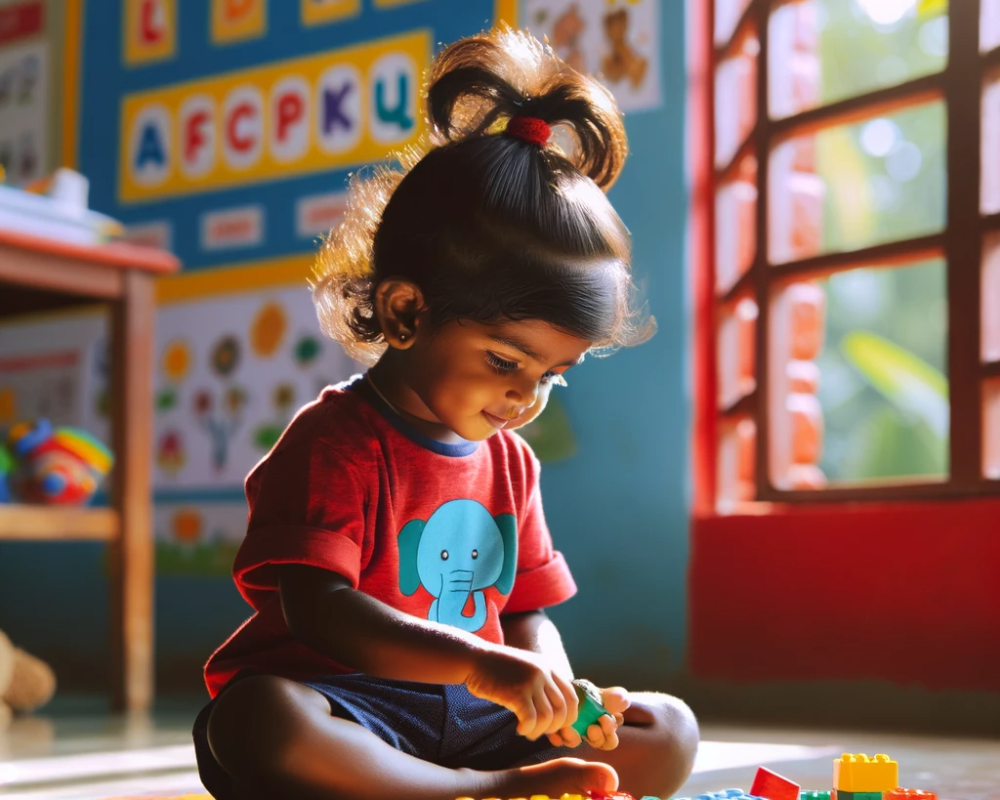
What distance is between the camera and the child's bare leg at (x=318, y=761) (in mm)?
804

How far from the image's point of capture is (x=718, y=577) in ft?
6.11

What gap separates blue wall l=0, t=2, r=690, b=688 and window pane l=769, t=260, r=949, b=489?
153 mm

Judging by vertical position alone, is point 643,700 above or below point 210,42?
below

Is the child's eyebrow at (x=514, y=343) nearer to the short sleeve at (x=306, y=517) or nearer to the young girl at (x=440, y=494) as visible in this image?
the young girl at (x=440, y=494)

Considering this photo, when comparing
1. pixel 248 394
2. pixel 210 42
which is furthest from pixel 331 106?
pixel 248 394

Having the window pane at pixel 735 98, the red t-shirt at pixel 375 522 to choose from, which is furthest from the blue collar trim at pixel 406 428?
the window pane at pixel 735 98

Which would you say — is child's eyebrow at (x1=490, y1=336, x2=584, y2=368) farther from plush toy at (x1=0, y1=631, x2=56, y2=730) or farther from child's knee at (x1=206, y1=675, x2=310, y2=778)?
plush toy at (x1=0, y1=631, x2=56, y2=730)

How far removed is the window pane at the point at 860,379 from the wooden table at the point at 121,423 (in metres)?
0.96

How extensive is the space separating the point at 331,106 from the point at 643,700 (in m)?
1.56

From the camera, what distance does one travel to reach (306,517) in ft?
2.75

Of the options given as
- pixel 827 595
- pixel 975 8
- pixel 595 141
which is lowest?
pixel 827 595

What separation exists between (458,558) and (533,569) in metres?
0.10

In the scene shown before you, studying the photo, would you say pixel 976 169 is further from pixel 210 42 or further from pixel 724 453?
pixel 210 42

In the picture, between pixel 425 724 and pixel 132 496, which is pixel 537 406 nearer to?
pixel 425 724
